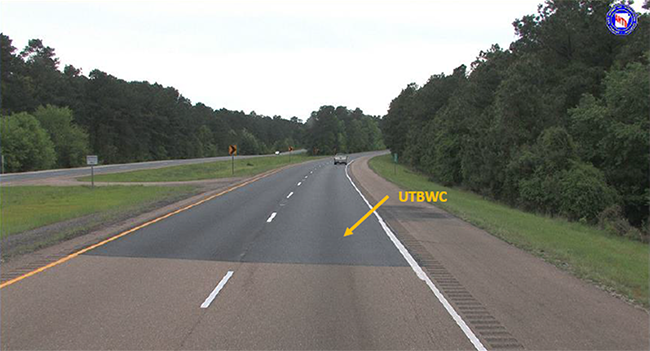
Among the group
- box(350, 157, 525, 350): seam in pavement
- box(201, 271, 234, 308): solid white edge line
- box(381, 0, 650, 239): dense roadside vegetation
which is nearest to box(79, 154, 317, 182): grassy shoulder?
box(381, 0, 650, 239): dense roadside vegetation

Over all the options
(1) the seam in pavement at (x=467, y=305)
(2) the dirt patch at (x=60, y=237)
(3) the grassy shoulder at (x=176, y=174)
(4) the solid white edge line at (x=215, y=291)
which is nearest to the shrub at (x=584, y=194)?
(1) the seam in pavement at (x=467, y=305)

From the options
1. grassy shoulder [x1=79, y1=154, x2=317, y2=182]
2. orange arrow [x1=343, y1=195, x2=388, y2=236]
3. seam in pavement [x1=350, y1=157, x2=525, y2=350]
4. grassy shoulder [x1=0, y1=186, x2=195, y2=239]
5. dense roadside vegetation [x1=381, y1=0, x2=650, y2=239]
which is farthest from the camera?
grassy shoulder [x1=79, y1=154, x2=317, y2=182]

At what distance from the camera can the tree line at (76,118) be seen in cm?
6444

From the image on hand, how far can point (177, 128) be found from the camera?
412ft

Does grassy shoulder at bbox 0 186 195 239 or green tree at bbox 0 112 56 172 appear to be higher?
green tree at bbox 0 112 56 172

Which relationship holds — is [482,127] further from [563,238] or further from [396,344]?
[396,344]

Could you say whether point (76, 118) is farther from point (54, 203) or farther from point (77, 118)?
point (54, 203)

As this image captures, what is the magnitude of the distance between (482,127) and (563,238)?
3166 centimetres

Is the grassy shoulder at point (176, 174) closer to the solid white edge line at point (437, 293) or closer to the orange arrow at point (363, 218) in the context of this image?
the orange arrow at point (363, 218)

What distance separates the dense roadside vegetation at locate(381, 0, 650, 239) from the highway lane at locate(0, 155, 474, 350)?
52.6 ft

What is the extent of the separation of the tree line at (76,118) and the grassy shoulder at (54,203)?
110 ft

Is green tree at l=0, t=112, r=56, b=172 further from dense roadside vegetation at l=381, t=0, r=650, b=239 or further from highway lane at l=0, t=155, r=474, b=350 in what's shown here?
highway lane at l=0, t=155, r=474, b=350

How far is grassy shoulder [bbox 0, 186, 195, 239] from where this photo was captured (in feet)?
55.3

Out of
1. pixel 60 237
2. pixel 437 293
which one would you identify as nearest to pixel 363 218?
pixel 60 237
